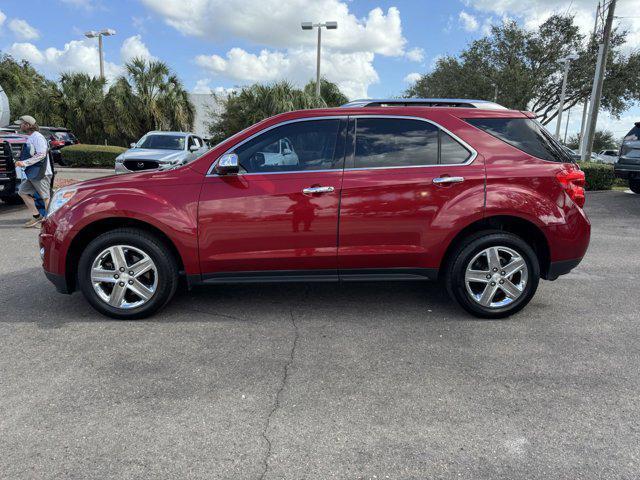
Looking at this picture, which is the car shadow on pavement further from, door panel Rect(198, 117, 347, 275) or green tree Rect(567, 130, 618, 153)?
green tree Rect(567, 130, 618, 153)

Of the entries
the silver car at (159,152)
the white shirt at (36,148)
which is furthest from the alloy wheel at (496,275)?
the silver car at (159,152)

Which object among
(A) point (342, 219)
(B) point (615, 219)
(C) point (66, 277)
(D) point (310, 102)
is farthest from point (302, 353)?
(D) point (310, 102)

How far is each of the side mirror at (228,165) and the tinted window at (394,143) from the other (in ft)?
3.28

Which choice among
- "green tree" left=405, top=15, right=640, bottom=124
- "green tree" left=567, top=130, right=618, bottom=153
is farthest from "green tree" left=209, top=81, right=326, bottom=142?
"green tree" left=567, top=130, right=618, bottom=153

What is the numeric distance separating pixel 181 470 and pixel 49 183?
23.7ft

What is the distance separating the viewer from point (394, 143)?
154 inches

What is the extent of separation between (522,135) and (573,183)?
603 mm

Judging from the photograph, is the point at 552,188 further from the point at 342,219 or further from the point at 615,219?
the point at 615,219

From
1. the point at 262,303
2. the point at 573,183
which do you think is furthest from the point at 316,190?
the point at 573,183

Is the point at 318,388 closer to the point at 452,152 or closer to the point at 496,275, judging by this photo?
the point at 496,275

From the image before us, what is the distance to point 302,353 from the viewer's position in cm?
340

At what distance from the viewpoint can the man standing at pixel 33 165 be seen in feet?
24.4

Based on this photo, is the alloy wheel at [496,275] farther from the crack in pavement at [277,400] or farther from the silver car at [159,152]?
the silver car at [159,152]

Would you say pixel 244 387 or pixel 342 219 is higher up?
pixel 342 219
